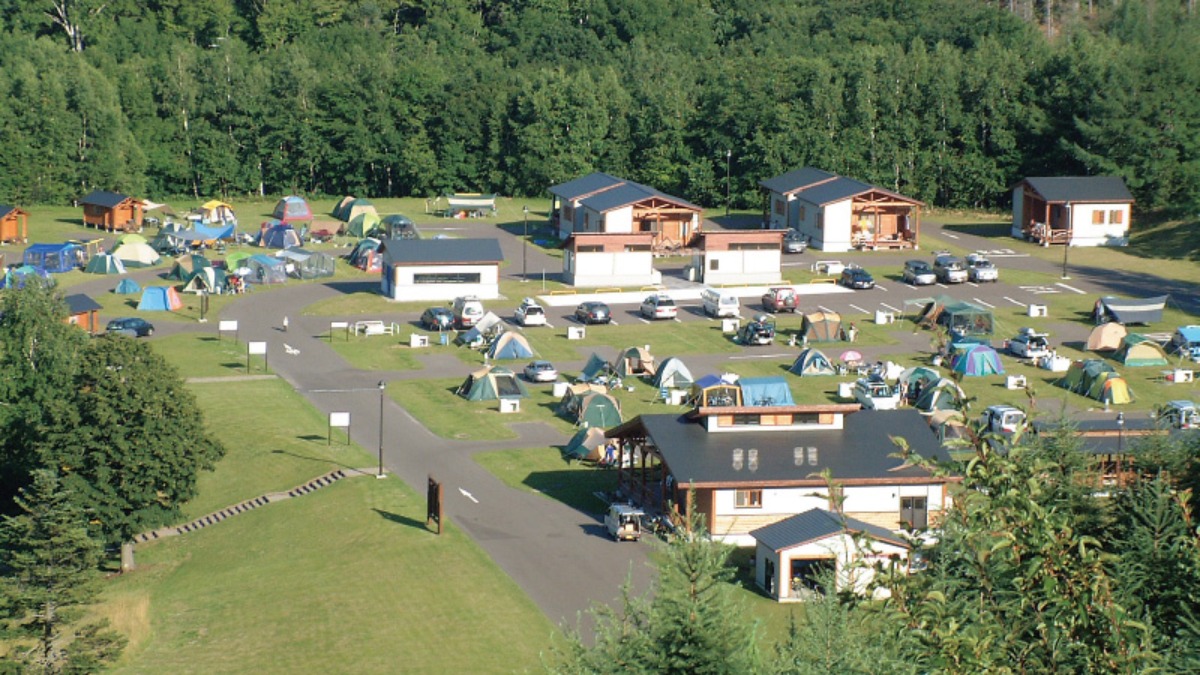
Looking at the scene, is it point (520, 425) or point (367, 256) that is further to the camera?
point (367, 256)

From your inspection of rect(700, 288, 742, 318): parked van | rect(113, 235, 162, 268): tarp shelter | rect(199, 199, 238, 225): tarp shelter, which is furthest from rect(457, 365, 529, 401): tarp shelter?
rect(199, 199, 238, 225): tarp shelter

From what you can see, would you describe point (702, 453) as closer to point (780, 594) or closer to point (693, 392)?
point (780, 594)

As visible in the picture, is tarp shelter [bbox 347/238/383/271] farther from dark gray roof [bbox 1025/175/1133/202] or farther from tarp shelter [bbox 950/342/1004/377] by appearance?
dark gray roof [bbox 1025/175/1133/202]

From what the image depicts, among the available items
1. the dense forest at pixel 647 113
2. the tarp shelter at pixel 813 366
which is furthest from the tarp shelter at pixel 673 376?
the dense forest at pixel 647 113

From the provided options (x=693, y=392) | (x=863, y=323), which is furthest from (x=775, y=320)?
(x=693, y=392)

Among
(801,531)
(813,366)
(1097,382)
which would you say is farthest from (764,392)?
(801,531)

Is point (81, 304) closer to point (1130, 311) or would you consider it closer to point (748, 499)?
point (748, 499)
